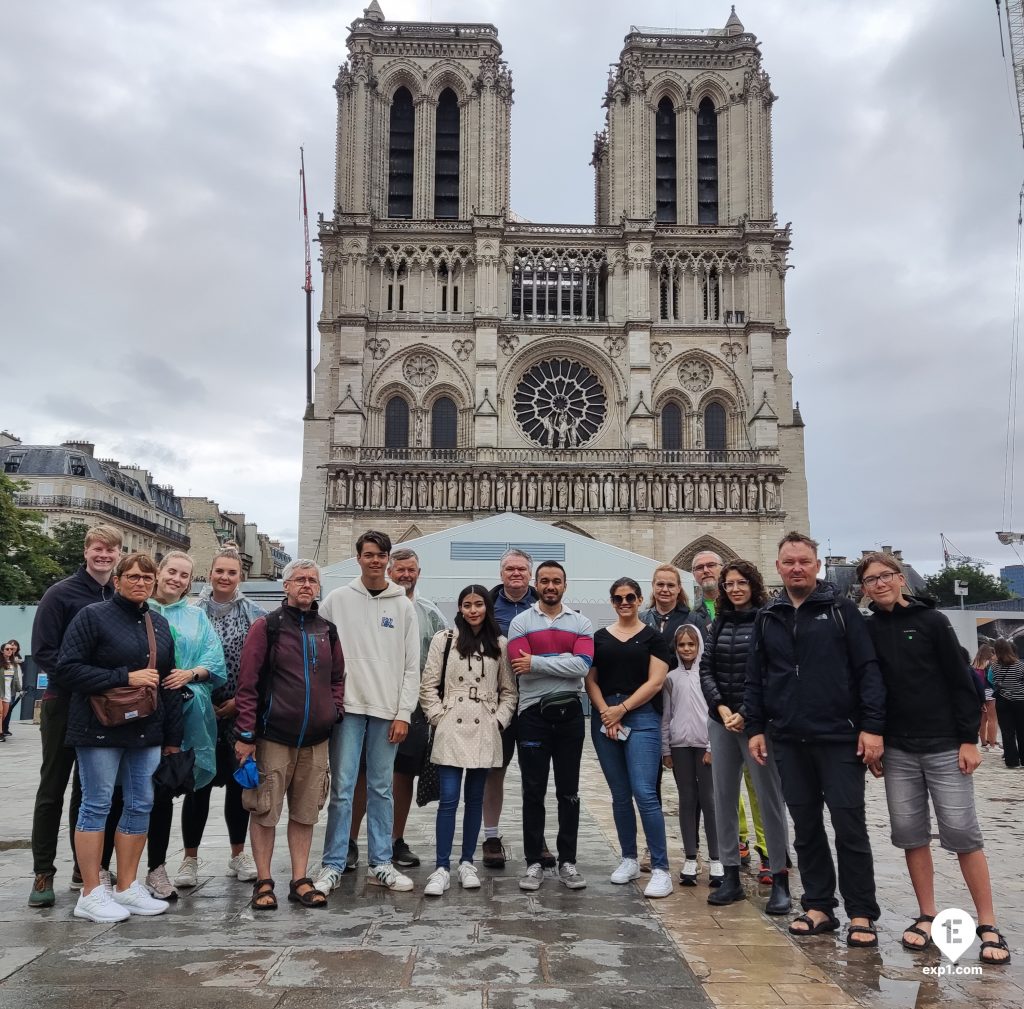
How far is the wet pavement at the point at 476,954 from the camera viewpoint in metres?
3.58

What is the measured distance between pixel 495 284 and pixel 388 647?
31.6 m

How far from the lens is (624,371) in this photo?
3569 centimetres

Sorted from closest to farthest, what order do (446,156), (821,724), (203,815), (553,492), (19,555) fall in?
(821,724) → (203,815) → (19,555) → (553,492) → (446,156)

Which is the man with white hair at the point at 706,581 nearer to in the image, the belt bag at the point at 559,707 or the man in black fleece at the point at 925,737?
the belt bag at the point at 559,707

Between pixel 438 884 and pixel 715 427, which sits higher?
pixel 715 427

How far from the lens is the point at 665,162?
127 feet

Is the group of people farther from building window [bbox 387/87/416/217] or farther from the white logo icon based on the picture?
building window [bbox 387/87/416/217]

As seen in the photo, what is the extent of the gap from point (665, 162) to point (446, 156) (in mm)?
9162

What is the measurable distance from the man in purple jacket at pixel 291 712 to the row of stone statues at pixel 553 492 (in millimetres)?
28089

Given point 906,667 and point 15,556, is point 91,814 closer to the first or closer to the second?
point 906,667

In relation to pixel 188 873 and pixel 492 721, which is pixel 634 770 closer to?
pixel 492 721

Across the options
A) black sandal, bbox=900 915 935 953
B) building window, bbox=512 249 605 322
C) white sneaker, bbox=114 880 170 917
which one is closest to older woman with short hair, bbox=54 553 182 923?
white sneaker, bbox=114 880 170 917

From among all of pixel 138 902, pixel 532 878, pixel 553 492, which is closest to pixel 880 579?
pixel 532 878

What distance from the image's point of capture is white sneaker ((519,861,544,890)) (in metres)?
5.21
